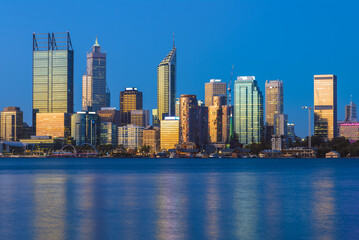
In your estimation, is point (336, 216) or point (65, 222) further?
point (336, 216)

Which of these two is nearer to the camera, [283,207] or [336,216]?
[336,216]

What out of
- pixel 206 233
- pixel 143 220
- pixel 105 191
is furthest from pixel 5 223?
pixel 105 191

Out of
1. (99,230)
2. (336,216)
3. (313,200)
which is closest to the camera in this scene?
(99,230)

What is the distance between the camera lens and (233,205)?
2149 inches

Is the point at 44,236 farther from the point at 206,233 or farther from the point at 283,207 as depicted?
the point at 283,207

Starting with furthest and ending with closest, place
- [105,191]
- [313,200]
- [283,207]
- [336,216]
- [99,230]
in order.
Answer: [105,191] → [313,200] → [283,207] → [336,216] → [99,230]

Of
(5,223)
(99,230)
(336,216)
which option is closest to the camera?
(99,230)

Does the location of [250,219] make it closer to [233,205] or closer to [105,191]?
[233,205]

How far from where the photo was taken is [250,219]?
44.5 m

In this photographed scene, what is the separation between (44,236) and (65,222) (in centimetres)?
597

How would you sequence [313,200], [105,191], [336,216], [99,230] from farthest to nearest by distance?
1. [105,191]
2. [313,200]
3. [336,216]
4. [99,230]

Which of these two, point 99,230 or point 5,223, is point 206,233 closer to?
point 99,230

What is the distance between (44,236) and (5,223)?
21.8 ft

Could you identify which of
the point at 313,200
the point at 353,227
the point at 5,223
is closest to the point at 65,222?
the point at 5,223
